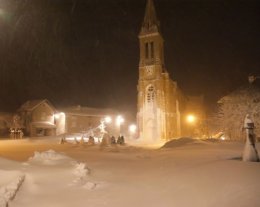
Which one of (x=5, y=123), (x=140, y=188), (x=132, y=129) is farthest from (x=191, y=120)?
(x=140, y=188)

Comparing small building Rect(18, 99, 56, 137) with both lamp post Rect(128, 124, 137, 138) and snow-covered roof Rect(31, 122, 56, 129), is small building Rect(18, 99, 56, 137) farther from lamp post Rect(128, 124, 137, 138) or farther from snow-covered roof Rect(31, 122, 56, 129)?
lamp post Rect(128, 124, 137, 138)

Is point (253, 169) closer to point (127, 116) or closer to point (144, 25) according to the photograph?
point (144, 25)

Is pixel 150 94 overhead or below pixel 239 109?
overhead

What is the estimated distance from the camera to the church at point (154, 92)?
144 ft

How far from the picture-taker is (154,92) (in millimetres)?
45438

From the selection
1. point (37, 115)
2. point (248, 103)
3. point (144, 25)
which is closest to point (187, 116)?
point (144, 25)

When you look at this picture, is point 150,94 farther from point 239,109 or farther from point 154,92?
point 239,109

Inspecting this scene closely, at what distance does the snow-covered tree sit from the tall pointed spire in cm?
2308

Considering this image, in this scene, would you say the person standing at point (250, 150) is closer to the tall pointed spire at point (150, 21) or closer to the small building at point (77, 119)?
the tall pointed spire at point (150, 21)

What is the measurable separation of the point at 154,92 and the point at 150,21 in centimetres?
1475

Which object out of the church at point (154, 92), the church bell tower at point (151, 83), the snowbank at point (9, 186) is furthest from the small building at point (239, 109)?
the snowbank at point (9, 186)

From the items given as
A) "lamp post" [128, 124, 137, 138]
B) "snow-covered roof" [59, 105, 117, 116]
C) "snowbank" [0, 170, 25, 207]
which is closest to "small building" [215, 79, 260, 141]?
"snowbank" [0, 170, 25, 207]

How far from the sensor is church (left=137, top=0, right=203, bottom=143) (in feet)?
144

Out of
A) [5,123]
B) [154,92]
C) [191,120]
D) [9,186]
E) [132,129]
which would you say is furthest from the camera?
[132,129]
